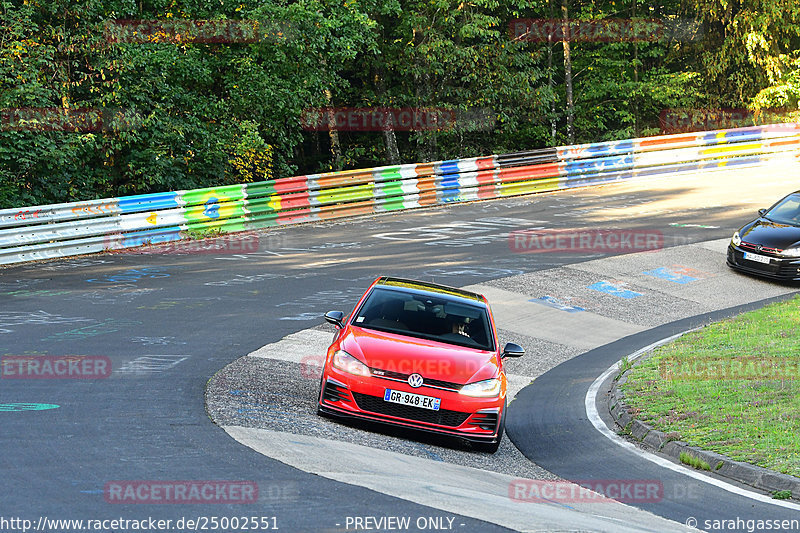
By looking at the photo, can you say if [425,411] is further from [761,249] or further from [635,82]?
[635,82]

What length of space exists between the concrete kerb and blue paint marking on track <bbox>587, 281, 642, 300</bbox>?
251 inches

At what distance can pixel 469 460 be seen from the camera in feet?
30.2

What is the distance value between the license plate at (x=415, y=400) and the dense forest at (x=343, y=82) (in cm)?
1481

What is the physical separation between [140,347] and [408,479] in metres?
6.17

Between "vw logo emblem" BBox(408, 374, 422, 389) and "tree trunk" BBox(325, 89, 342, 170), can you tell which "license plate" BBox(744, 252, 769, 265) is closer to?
"vw logo emblem" BBox(408, 374, 422, 389)

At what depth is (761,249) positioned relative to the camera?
1983 centimetres

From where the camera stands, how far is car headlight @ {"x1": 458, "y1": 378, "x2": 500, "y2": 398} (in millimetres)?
9383

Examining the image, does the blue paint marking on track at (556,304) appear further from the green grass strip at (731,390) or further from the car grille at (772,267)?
the car grille at (772,267)

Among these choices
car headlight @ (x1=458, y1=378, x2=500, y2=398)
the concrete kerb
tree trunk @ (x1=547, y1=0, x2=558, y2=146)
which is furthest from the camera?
tree trunk @ (x1=547, y1=0, x2=558, y2=146)

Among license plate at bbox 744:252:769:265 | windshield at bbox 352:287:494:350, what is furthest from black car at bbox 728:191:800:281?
windshield at bbox 352:287:494:350

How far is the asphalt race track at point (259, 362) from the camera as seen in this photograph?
6.80 m

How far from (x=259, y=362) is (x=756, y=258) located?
12.2 metres

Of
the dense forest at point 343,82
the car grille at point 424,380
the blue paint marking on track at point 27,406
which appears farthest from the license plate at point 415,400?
the dense forest at point 343,82

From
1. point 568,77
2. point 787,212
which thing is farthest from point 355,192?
point 568,77
